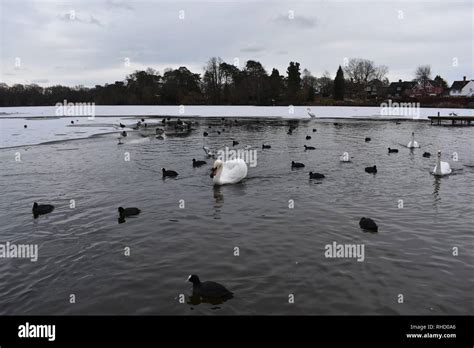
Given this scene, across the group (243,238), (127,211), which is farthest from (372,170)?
(127,211)

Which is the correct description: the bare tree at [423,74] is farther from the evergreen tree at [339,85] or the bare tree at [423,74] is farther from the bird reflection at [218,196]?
the bird reflection at [218,196]

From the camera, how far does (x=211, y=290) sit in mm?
8094

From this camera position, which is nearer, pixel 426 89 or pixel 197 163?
pixel 197 163

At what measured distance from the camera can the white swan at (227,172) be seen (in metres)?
17.5

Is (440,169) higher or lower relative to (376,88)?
lower

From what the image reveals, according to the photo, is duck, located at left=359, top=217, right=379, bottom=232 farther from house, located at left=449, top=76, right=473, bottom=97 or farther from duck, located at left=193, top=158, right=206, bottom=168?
house, located at left=449, top=76, right=473, bottom=97

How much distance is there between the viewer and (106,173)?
66.4 ft

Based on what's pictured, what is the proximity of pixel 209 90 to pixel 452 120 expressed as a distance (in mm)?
85398

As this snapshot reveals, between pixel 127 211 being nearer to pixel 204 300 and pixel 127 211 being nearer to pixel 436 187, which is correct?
pixel 204 300

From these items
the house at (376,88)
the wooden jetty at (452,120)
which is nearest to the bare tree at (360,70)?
the house at (376,88)

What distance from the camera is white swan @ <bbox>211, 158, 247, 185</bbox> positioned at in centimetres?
1750

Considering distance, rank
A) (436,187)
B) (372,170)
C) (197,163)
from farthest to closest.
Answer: (197,163)
(372,170)
(436,187)
